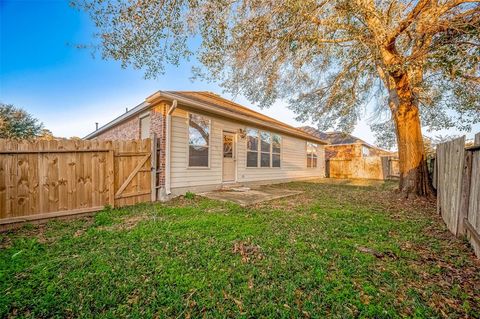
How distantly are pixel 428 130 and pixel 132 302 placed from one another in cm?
1275

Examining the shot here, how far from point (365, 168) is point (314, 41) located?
46.9 ft

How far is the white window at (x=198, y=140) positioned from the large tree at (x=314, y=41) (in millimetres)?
1440

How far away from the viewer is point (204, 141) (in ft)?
23.8

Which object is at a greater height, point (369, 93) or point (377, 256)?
point (369, 93)

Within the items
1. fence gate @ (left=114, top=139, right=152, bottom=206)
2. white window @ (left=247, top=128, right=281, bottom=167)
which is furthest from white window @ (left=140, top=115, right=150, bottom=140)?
white window @ (left=247, top=128, right=281, bottom=167)

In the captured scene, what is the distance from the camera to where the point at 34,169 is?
4.02m

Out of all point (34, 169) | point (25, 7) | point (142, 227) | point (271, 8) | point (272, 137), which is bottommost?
point (142, 227)

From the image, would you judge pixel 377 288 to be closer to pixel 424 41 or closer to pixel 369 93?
pixel 424 41

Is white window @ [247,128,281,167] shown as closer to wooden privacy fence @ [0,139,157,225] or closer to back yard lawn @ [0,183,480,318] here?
wooden privacy fence @ [0,139,157,225]

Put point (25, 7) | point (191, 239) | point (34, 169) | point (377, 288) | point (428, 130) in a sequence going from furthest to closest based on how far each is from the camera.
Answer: point (428, 130) → point (25, 7) → point (34, 169) → point (191, 239) → point (377, 288)

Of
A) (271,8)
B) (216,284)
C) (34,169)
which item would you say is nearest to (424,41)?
(271,8)

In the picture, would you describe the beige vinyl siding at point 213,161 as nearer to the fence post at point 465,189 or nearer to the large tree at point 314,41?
the large tree at point 314,41

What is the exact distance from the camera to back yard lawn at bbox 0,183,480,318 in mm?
1762

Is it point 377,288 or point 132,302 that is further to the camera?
point 377,288
